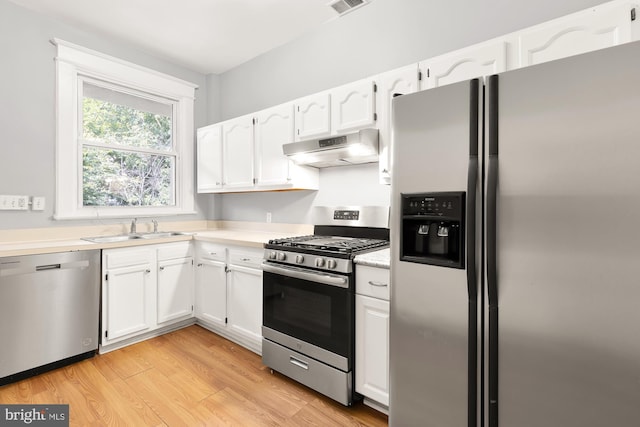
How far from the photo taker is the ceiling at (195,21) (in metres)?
2.65

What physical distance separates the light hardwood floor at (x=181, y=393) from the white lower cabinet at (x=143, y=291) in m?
0.21

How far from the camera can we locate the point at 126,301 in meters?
2.71

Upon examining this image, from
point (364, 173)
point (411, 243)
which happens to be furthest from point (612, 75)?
point (364, 173)

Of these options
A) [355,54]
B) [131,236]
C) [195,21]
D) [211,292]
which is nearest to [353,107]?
[355,54]

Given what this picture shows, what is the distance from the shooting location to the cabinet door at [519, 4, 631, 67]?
56.5 inches

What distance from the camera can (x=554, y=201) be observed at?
1.11m

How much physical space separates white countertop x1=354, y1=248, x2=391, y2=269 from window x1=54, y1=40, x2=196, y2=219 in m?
2.59

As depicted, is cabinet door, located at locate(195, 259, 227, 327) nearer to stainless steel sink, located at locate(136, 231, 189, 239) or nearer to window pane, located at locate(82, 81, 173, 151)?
stainless steel sink, located at locate(136, 231, 189, 239)

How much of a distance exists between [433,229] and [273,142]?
1.89 metres

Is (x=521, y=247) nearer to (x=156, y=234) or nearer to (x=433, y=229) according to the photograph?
(x=433, y=229)

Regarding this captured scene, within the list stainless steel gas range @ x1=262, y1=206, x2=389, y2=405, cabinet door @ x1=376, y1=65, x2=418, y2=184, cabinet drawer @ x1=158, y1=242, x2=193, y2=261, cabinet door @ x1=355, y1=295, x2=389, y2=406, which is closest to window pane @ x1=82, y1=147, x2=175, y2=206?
cabinet drawer @ x1=158, y1=242, x2=193, y2=261

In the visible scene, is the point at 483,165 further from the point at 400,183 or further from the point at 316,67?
the point at 316,67

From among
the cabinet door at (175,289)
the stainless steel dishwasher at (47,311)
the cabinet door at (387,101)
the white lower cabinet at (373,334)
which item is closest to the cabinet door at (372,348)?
the white lower cabinet at (373,334)

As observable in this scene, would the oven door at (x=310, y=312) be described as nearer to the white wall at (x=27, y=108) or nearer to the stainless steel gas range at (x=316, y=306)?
Result: the stainless steel gas range at (x=316, y=306)
